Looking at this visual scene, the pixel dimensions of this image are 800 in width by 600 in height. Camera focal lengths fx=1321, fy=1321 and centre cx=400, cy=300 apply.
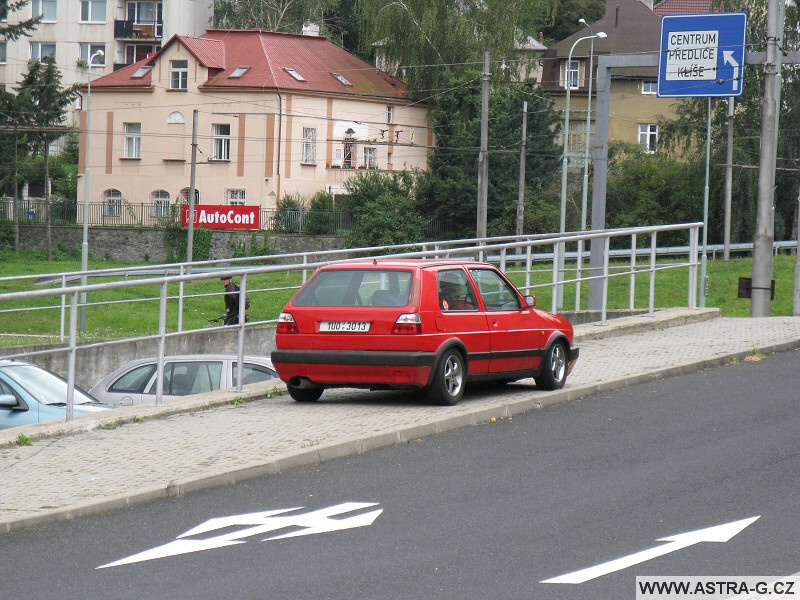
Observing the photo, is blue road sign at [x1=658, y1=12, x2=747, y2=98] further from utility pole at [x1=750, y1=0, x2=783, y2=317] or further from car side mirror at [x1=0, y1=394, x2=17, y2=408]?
car side mirror at [x1=0, y1=394, x2=17, y2=408]

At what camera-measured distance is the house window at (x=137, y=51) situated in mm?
88938

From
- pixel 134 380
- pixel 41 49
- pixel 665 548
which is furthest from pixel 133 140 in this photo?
pixel 665 548

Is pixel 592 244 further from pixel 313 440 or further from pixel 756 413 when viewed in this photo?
pixel 313 440

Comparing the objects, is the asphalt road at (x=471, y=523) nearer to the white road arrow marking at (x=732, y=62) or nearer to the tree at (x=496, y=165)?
the white road arrow marking at (x=732, y=62)

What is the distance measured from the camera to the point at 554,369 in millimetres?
13422

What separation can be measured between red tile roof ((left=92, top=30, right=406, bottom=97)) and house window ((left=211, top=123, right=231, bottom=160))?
2.23m

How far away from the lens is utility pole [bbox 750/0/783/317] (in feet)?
68.0

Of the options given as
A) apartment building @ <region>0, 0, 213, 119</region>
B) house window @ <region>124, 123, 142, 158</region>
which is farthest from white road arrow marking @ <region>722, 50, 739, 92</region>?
apartment building @ <region>0, 0, 213, 119</region>

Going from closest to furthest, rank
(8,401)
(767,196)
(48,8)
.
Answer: (8,401) → (767,196) → (48,8)

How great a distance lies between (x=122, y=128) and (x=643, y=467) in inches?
2592

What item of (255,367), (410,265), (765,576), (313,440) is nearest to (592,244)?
(255,367)

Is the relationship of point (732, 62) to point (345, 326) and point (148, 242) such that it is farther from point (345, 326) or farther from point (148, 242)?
point (148, 242)

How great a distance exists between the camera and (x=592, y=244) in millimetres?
19969

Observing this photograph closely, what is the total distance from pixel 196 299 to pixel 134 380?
6.67 meters
